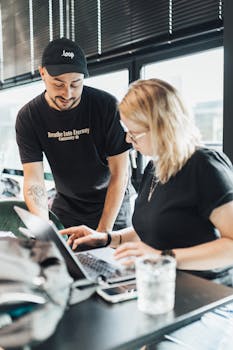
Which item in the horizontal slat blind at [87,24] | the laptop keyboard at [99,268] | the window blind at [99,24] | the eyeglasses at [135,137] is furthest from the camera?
the horizontal slat blind at [87,24]

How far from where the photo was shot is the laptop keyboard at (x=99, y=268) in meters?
A: 1.16

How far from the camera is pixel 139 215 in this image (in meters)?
1.51

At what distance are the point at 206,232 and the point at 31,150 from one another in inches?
46.2

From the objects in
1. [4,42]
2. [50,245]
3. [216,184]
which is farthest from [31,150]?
[4,42]

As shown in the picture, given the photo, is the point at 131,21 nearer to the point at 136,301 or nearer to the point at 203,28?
the point at 203,28


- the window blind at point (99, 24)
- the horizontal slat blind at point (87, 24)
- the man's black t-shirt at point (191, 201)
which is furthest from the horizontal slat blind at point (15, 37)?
the man's black t-shirt at point (191, 201)

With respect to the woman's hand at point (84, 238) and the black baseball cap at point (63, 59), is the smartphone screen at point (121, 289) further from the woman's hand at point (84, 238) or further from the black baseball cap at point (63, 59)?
the black baseball cap at point (63, 59)

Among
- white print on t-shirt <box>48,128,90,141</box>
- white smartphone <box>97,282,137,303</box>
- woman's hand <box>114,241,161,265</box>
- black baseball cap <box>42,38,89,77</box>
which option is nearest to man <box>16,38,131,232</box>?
white print on t-shirt <box>48,128,90,141</box>

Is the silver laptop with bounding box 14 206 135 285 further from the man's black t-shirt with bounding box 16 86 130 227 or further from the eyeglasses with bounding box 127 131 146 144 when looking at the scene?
the man's black t-shirt with bounding box 16 86 130 227

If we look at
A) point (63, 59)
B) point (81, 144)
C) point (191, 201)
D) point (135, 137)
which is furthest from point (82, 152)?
point (191, 201)

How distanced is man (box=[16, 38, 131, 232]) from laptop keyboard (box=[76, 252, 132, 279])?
663 millimetres

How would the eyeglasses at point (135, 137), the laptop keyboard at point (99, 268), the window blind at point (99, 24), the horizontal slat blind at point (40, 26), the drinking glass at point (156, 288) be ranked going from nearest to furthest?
1. the drinking glass at point (156, 288)
2. the laptop keyboard at point (99, 268)
3. the eyeglasses at point (135, 137)
4. the window blind at point (99, 24)
5. the horizontal slat blind at point (40, 26)

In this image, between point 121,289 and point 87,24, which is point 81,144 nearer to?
point 121,289

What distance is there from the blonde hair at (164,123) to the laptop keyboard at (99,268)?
339 mm
